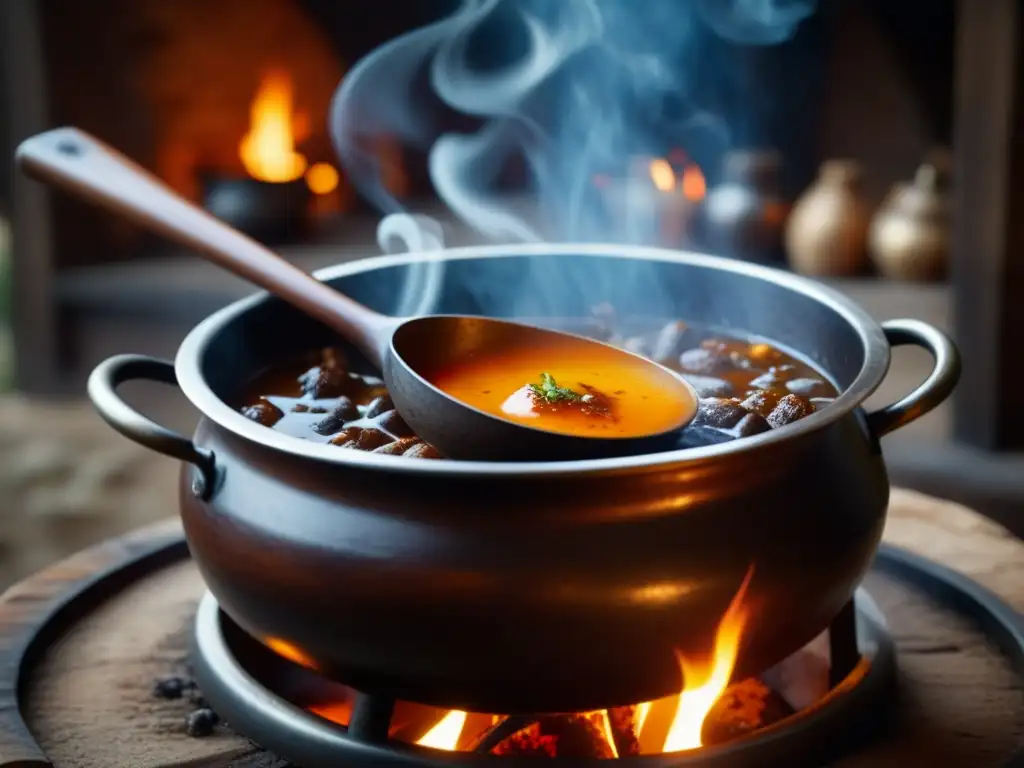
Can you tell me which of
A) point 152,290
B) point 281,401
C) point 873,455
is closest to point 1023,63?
point 873,455

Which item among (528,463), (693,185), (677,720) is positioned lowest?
(693,185)

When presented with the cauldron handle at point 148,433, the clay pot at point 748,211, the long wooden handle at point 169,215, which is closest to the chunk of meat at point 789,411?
the long wooden handle at point 169,215

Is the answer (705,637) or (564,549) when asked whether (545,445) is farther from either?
(705,637)

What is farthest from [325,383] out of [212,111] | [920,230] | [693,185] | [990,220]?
[212,111]

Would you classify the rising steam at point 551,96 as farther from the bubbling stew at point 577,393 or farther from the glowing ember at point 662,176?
the bubbling stew at point 577,393

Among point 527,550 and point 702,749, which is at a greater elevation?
point 527,550

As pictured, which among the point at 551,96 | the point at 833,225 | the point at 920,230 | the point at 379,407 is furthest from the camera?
the point at 551,96

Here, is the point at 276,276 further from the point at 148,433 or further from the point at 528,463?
the point at 528,463

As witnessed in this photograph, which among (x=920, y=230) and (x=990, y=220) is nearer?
(x=990, y=220)
